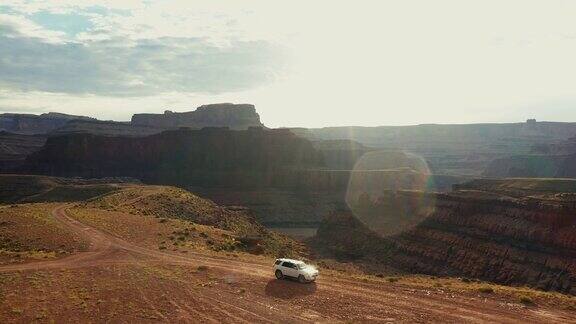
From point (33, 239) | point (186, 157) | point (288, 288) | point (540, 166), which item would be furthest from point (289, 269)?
point (540, 166)

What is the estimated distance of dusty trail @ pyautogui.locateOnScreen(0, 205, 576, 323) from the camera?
25.9 meters

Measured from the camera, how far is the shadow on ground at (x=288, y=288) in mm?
29980

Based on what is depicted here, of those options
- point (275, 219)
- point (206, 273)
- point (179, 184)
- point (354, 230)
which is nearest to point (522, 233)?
point (354, 230)

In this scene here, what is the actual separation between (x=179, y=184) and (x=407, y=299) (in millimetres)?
119092

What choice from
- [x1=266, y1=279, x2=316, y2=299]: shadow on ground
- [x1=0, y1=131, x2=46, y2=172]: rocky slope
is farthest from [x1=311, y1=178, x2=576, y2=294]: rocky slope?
[x1=0, y1=131, x2=46, y2=172]: rocky slope

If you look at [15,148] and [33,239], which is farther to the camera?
[15,148]

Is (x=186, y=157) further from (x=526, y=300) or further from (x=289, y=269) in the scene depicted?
Answer: (x=526, y=300)

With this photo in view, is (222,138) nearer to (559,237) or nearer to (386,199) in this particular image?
(386,199)

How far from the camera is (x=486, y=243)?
61.0m

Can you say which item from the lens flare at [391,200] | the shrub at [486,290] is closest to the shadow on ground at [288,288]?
the shrub at [486,290]

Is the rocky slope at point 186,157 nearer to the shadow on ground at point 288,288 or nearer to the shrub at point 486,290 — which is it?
the shadow on ground at point 288,288

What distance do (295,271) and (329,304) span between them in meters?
5.11

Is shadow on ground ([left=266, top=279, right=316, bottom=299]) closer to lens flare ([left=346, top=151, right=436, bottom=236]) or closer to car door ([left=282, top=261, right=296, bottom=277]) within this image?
car door ([left=282, top=261, right=296, bottom=277])

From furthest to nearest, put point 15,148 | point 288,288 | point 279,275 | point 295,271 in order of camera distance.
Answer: point 15,148 → point 279,275 → point 295,271 → point 288,288
